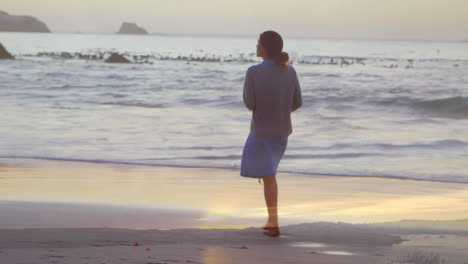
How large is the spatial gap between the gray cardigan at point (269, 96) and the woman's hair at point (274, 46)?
1.8 inches

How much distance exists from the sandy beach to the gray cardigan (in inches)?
32.8

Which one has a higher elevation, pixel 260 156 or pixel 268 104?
pixel 268 104

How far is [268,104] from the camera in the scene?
4871 millimetres

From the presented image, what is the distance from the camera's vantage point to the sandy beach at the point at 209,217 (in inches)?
162

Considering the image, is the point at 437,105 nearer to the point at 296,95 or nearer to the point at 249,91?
the point at 296,95

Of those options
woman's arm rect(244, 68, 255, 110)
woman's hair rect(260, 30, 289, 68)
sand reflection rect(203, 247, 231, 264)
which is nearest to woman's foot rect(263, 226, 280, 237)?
sand reflection rect(203, 247, 231, 264)

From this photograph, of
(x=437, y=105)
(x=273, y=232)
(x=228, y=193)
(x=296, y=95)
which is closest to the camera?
(x=273, y=232)

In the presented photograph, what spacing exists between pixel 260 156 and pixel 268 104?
1.34 ft

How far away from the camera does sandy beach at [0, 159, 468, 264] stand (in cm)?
411

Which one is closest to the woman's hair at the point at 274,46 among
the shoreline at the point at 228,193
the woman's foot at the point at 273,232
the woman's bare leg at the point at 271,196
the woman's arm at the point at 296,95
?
the woman's arm at the point at 296,95

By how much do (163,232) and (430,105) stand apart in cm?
1880

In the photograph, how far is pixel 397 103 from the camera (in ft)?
75.9

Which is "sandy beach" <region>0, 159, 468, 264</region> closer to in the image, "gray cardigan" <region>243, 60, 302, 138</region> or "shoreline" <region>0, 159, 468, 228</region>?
"shoreline" <region>0, 159, 468, 228</region>

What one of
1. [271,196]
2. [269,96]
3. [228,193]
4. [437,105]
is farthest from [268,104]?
[437,105]
